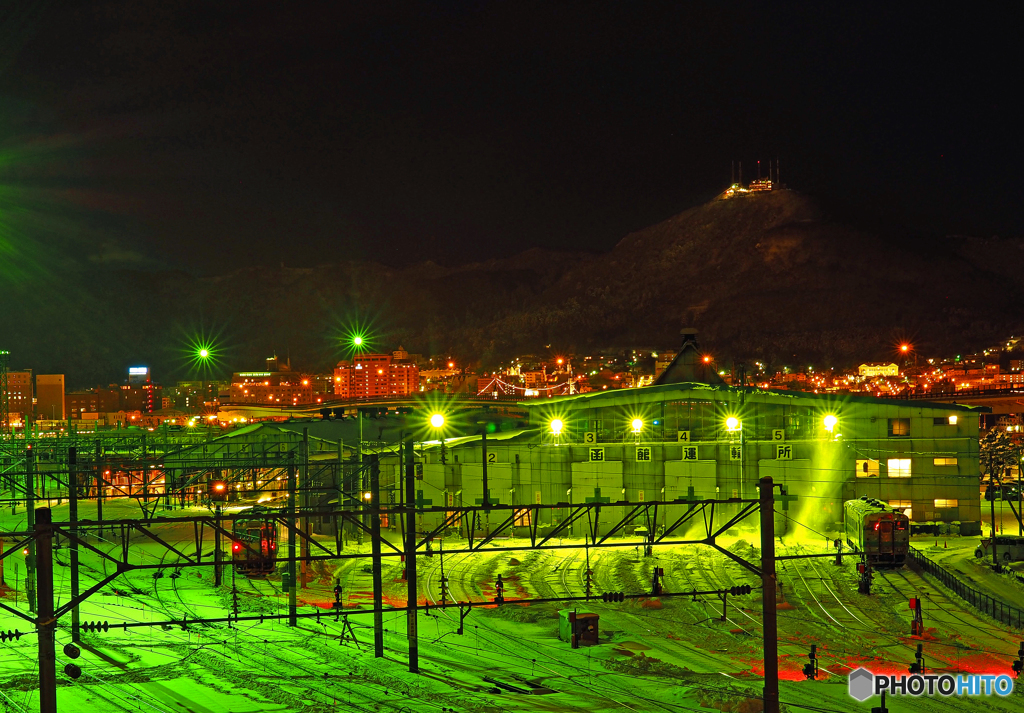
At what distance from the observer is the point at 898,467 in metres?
30.2

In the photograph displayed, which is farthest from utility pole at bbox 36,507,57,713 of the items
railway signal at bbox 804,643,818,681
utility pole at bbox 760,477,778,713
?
railway signal at bbox 804,643,818,681

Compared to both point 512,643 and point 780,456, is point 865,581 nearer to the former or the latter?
point 512,643

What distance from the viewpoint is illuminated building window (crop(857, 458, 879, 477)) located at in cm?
3019

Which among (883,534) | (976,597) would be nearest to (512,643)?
(976,597)

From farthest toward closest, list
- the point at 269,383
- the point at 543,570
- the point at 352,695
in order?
the point at 269,383, the point at 543,570, the point at 352,695

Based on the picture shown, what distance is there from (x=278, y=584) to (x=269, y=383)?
393 feet

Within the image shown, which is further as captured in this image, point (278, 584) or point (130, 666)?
point (278, 584)

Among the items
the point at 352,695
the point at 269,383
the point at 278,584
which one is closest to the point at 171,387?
the point at 269,383

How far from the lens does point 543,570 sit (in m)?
24.8

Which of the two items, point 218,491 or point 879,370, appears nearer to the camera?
point 218,491

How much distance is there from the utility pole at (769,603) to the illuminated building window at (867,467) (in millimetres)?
20985

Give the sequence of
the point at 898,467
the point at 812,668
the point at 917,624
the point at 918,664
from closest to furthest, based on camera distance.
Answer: the point at 812,668 → the point at 918,664 → the point at 917,624 → the point at 898,467

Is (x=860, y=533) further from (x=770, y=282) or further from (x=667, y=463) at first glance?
(x=770, y=282)

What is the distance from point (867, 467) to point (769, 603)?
2127 cm
